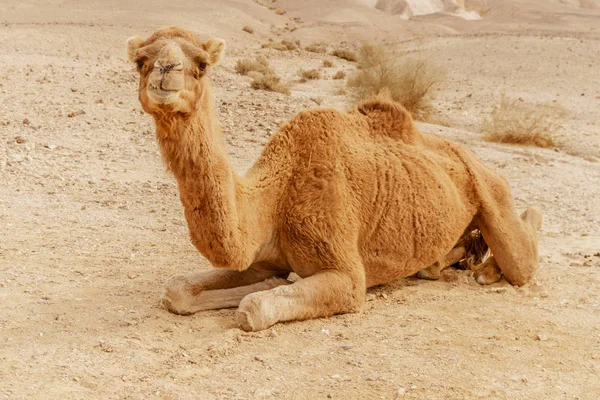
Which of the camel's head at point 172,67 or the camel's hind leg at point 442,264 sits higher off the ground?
the camel's head at point 172,67

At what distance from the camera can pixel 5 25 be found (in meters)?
30.2

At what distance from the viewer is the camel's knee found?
20.4 ft

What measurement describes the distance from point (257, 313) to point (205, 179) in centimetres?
103

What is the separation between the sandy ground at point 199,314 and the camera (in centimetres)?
510

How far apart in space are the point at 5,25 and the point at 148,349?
2759cm

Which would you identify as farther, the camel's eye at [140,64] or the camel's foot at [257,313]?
the camel's foot at [257,313]

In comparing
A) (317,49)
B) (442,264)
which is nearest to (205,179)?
(442,264)

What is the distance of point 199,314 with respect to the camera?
20.5ft

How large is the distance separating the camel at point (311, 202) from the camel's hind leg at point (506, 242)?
0.4 inches

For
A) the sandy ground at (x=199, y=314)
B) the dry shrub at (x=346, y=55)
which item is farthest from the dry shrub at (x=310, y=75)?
the dry shrub at (x=346, y=55)

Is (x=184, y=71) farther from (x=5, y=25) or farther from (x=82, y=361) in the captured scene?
(x=5, y=25)

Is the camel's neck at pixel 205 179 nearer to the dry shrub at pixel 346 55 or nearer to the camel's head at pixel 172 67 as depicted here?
the camel's head at pixel 172 67

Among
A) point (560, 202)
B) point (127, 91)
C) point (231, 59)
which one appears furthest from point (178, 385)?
point (231, 59)

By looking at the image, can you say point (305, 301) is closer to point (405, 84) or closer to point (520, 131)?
point (520, 131)
